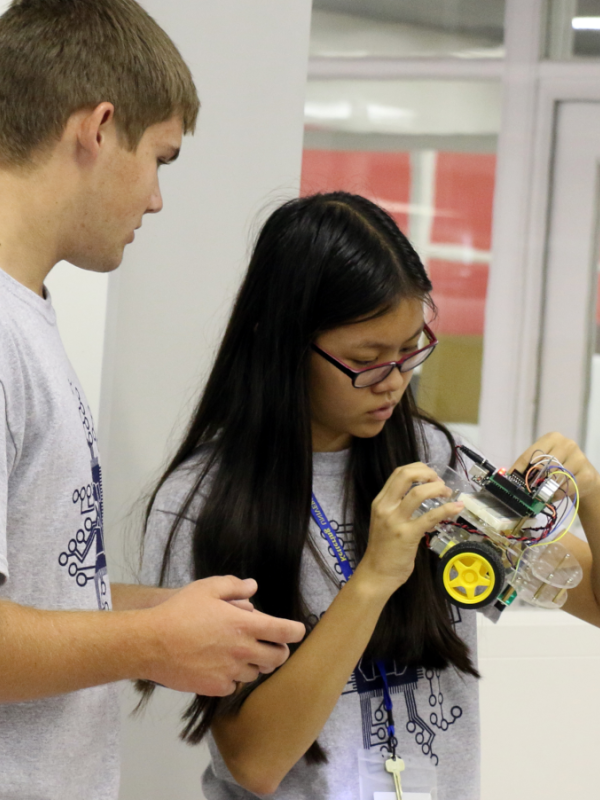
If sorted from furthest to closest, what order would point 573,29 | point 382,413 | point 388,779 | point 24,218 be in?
point 573,29 → point 382,413 → point 388,779 → point 24,218

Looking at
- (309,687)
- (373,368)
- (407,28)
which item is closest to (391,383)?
(373,368)

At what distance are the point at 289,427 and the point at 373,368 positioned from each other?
0.51 feet

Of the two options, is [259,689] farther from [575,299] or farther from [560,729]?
[575,299]

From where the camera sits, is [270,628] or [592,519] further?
[592,519]

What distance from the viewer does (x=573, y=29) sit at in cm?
259

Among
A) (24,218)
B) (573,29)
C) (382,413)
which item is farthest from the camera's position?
(573,29)

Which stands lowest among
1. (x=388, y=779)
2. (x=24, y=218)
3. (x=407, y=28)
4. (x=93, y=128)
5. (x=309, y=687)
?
(x=388, y=779)

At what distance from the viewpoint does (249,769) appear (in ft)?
3.34

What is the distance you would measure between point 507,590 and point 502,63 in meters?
2.14

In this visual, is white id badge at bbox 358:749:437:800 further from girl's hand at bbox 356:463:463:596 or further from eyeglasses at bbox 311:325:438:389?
eyeglasses at bbox 311:325:438:389

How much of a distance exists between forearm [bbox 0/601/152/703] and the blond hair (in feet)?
1.55

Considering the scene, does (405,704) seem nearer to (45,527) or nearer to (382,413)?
(382,413)

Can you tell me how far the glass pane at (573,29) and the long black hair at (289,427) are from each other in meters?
1.77

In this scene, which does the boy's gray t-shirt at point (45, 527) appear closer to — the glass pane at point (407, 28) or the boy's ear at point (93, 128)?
the boy's ear at point (93, 128)
